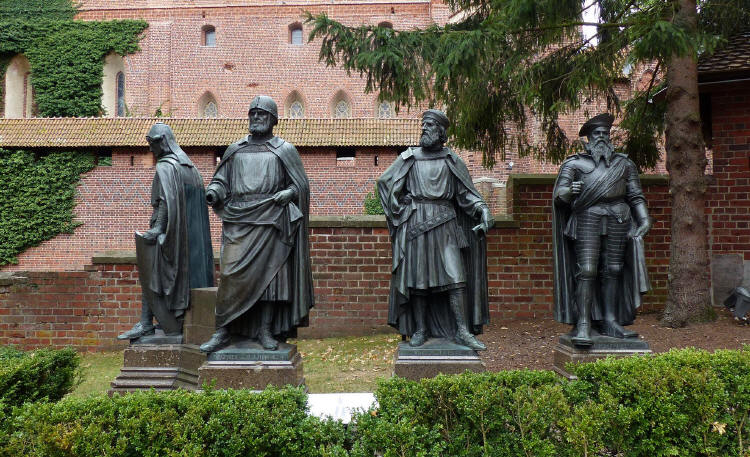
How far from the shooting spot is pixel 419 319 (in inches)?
195

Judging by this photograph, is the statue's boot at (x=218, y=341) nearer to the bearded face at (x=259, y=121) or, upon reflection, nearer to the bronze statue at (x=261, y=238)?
the bronze statue at (x=261, y=238)

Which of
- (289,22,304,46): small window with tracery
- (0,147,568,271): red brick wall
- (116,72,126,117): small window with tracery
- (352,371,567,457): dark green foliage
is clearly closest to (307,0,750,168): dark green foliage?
(352,371,567,457): dark green foliage

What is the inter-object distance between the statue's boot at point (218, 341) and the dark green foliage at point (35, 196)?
14702mm

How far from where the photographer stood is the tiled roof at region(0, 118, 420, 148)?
16.2 m

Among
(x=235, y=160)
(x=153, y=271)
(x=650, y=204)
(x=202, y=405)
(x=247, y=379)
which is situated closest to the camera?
(x=202, y=405)

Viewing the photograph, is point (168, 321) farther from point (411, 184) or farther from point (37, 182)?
point (37, 182)

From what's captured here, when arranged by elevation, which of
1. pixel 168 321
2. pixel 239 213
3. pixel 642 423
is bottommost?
pixel 642 423

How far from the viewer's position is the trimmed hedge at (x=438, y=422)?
137 inches

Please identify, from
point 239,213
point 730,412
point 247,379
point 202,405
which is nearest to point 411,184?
point 239,213

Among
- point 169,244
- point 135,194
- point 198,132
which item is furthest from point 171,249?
point 135,194

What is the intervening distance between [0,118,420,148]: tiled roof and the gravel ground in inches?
337

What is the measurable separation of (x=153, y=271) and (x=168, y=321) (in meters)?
0.54

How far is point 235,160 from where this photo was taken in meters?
5.03

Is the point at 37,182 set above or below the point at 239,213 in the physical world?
above
